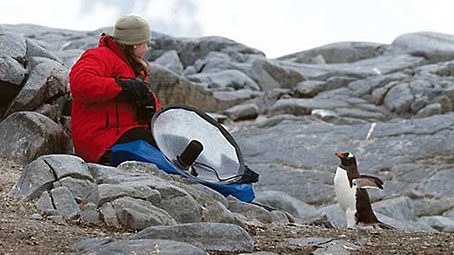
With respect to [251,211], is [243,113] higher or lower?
lower

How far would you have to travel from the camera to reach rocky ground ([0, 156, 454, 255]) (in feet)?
13.9

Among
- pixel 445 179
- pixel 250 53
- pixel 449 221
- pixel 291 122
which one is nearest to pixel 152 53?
pixel 250 53

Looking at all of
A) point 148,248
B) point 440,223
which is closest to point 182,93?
point 440,223

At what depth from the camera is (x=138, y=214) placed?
4.76m

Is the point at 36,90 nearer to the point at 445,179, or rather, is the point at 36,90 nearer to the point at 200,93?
the point at 445,179

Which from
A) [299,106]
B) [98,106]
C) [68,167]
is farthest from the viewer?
[299,106]

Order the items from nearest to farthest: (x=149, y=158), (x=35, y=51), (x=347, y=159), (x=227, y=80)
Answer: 1. (x=149, y=158)
2. (x=35, y=51)
3. (x=347, y=159)
4. (x=227, y=80)

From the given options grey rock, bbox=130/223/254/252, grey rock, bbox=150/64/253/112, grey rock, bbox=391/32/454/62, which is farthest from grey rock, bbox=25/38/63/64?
grey rock, bbox=391/32/454/62

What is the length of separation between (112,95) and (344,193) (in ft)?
8.27

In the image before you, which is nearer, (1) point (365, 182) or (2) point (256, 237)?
(2) point (256, 237)

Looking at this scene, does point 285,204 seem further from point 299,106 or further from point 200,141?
point 299,106

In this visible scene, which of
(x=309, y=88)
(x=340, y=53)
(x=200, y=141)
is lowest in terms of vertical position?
(x=340, y=53)

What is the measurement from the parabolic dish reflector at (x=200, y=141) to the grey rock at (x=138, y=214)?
1746 mm

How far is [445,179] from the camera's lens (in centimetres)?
1356
